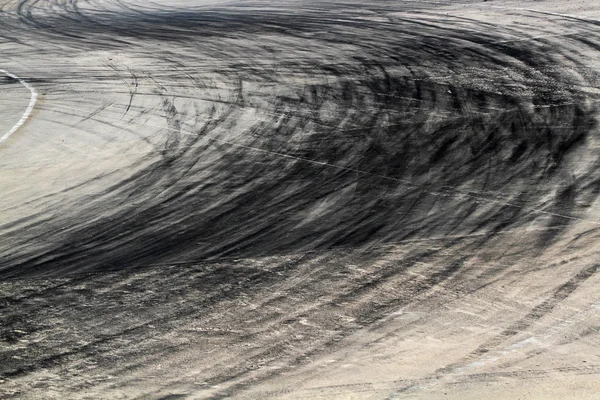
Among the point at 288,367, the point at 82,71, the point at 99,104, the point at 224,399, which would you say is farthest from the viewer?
the point at 82,71

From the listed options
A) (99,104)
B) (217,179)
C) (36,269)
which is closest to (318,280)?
(36,269)

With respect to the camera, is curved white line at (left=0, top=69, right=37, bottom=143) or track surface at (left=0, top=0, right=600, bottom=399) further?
curved white line at (left=0, top=69, right=37, bottom=143)

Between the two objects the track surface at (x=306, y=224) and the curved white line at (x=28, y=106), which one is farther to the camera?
the curved white line at (x=28, y=106)

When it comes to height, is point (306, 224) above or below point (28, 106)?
above

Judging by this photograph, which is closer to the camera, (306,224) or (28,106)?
(306,224)

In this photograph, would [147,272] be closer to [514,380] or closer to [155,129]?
[514,380]

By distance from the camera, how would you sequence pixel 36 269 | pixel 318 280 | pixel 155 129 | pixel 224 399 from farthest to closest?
pixel 155 129
pixel 36 269
pixel 318 280
pixel 224 399

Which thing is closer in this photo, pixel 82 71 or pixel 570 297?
pixel 570 297
